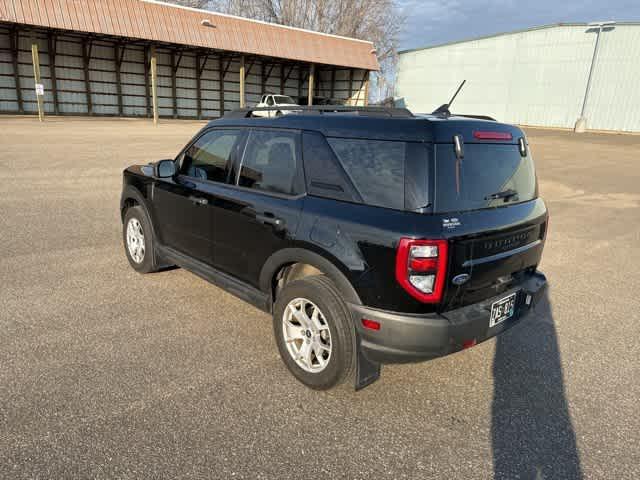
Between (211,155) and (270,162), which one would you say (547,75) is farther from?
(270,162)

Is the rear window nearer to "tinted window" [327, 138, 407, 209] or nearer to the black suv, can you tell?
the black suv

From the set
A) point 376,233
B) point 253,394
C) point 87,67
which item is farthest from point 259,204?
point 87,67

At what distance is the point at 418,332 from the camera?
2.51 m

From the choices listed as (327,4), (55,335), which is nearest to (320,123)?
(55,335)

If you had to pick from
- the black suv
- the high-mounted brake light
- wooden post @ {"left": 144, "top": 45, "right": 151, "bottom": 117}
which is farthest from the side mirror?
wooden post @ {"left": 144, "top": 45, "right": 151, "bottom": 117}

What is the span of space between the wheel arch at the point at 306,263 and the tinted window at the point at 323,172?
1.32 ft

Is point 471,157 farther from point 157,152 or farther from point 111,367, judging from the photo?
point 157,152

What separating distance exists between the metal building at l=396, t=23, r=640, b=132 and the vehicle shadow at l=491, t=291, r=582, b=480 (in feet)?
110

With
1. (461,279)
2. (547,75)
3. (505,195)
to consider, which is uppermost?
(547,75)

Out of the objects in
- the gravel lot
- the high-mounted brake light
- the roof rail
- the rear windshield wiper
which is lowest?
the gravel lot

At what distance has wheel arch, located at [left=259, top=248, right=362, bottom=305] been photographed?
2.70 meters

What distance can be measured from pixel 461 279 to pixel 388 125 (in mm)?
993

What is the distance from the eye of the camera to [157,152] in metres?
14.4

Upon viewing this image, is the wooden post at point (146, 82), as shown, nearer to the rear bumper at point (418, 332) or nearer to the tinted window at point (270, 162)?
the tinted window at point (270, 162)
